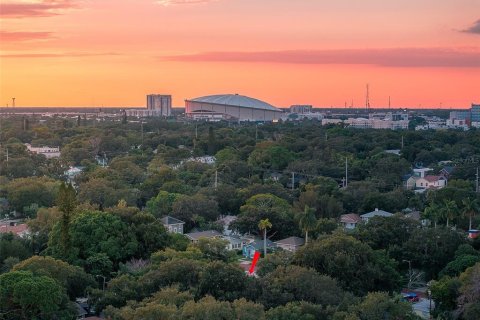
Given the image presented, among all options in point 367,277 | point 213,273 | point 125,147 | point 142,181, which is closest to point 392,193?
point 142,181

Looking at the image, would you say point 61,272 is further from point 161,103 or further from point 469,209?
point 161,103

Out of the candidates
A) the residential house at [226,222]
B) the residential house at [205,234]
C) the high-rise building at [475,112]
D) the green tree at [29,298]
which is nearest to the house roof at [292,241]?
the residential house at [205,234]

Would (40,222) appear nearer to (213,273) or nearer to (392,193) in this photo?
(213,273)

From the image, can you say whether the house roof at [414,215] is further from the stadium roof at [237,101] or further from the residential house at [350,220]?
the stadium roof at [237,101]

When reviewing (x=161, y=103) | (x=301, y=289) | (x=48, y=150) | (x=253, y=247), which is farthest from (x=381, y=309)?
(x=161, y=103)

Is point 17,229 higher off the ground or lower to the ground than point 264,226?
lower

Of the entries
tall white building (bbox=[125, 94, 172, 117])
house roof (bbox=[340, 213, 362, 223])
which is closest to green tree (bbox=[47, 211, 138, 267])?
house roof (bbox=[340, 213, 362, 223])

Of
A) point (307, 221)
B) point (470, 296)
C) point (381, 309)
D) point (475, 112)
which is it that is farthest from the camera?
point (475, 112)

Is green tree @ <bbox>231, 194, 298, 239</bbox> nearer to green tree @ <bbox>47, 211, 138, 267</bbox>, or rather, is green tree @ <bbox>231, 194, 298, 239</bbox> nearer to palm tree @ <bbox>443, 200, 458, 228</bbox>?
palm tree @ <bbox>443, 200, 458, 228</bbox>
